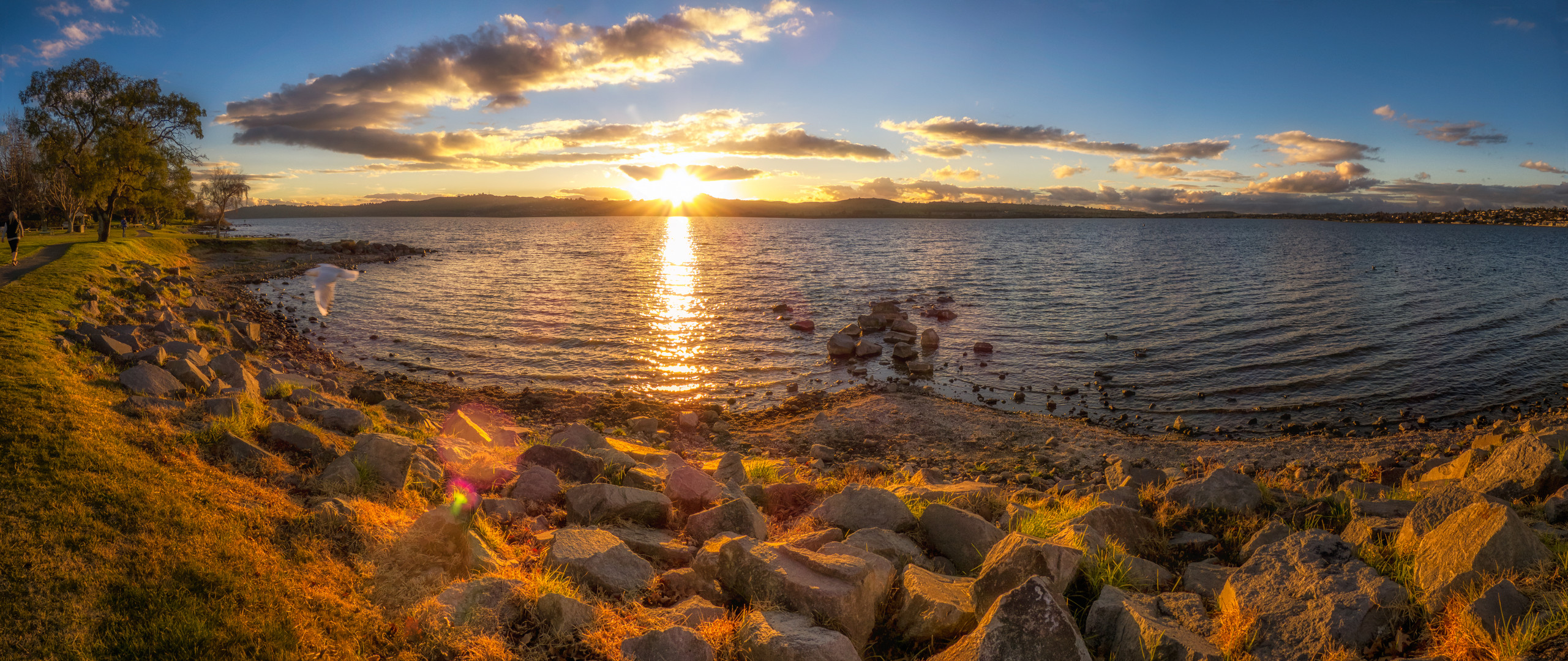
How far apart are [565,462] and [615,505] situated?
2.29 meters

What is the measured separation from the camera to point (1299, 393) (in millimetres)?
22859

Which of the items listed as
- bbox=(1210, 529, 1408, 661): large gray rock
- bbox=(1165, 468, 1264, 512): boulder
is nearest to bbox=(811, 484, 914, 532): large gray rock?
bbox=(1210, 529, 1408, 661): large gray rock

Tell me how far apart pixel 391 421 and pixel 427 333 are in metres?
22.2

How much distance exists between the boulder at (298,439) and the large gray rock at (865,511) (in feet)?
23.4

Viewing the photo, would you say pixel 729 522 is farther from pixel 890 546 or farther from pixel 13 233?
pixel 13 233

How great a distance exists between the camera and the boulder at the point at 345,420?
10.9 metres

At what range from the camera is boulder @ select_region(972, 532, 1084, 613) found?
5605mm

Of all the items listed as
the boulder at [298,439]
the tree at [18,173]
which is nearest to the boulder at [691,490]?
the boulder at [298,439]

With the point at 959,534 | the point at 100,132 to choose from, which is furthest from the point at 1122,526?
the point at 100,132

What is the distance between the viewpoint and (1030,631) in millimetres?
4523

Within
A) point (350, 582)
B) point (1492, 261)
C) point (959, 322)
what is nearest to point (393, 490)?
point (350, 582)

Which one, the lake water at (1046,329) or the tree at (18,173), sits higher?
the tree at (18,173)

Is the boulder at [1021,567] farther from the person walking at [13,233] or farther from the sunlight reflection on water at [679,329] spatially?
the person walking at [13,233]

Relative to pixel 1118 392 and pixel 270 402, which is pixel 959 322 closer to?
pixel 1118 392
